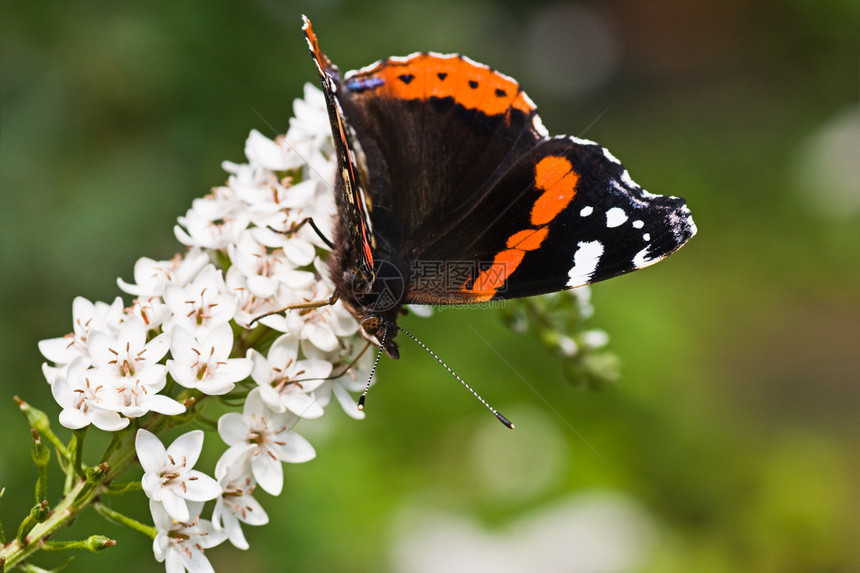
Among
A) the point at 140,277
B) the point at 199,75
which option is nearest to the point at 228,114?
the point at 199,75

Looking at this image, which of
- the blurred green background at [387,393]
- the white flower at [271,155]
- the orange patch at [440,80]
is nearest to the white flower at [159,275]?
the white flower at [271,155]

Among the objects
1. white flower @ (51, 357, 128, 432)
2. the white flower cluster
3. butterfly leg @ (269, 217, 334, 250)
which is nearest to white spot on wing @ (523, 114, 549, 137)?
the white flower cluster

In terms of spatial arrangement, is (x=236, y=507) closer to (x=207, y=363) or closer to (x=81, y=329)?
(x=207, y=363)

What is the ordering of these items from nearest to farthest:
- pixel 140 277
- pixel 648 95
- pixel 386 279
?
pixel 140 277 → pixel 386 279 → pixel 648 95

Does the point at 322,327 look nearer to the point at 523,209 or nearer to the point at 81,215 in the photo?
the point at 523,209

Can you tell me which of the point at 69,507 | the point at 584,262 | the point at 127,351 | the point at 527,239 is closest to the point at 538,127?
the point at 527,239

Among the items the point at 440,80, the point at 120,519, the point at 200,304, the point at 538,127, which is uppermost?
the point at 440,80

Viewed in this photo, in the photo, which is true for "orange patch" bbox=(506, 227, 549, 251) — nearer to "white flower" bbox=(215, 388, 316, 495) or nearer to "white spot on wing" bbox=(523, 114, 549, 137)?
"white spot on wing" bbox=(523, 114, 549, 137)
